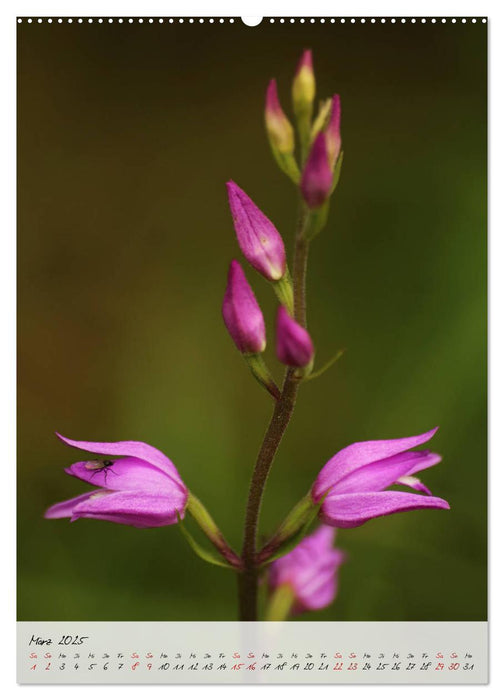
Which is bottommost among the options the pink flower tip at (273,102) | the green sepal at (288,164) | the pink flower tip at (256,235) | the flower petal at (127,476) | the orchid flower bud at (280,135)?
the flower petal at (127,476)

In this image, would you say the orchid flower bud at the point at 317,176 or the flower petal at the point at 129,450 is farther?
the flower petal at the point at 129,450

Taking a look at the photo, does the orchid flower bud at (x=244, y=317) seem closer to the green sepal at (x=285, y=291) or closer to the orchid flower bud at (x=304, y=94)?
the green sepal at (x=285, y=291)

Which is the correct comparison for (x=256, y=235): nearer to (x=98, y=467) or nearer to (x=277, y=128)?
(x=277, y=128)

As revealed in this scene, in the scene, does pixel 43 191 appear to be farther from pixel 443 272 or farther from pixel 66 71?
pixel 443 272

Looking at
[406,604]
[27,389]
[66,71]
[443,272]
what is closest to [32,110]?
[66,71]

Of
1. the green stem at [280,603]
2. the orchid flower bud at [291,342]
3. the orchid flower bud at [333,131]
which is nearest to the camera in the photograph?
the orchid flower bud at [291,342]

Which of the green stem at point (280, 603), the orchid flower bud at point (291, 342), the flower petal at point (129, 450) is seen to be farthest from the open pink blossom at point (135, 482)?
the green stem at point (280, 603)

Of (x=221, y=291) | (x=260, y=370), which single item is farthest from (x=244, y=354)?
(x=221, y=291)
